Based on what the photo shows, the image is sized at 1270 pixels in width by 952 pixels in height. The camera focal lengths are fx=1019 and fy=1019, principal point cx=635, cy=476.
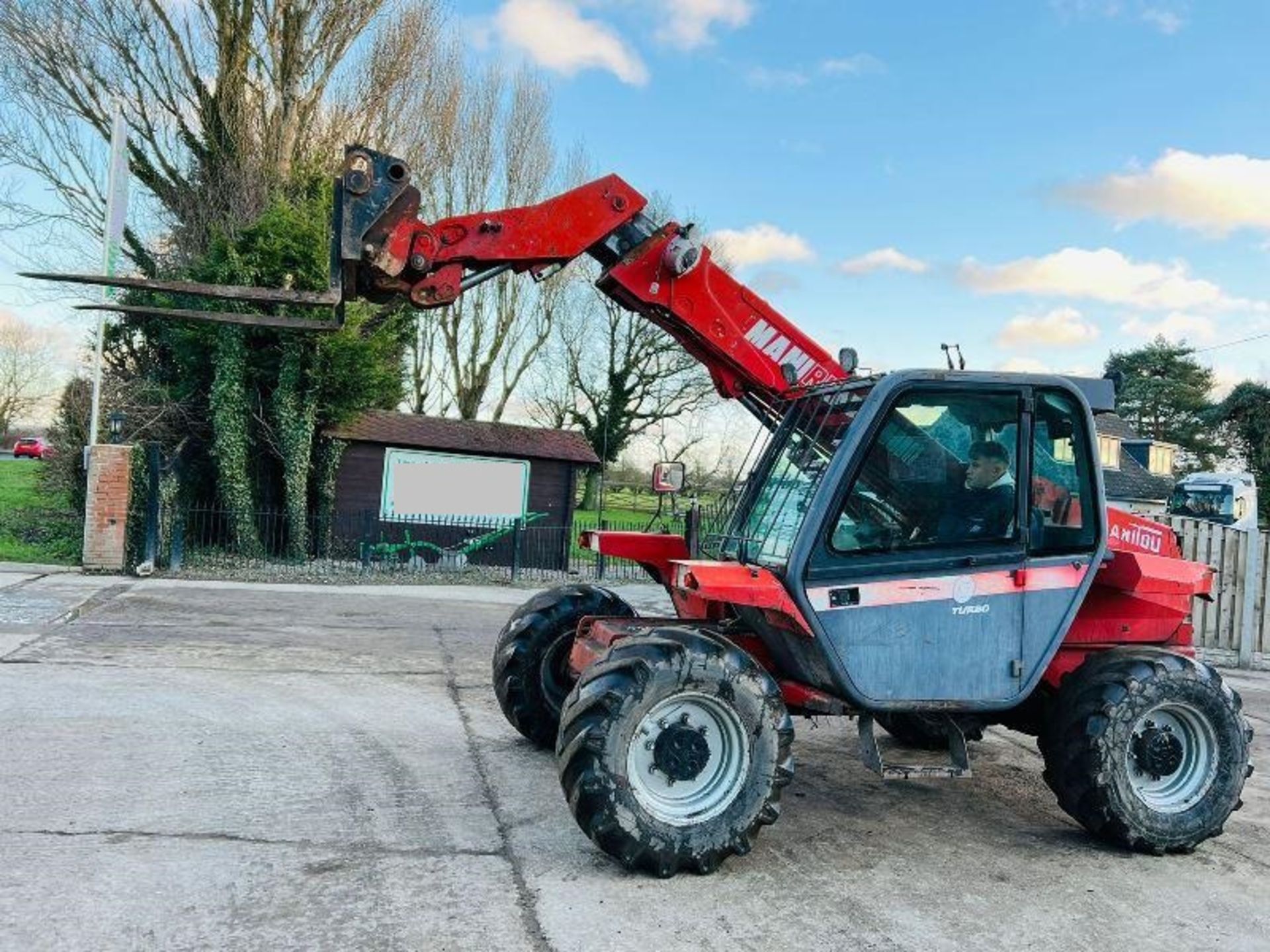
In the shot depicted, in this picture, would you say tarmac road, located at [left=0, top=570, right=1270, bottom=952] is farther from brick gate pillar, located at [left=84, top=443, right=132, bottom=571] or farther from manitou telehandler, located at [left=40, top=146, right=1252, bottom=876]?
brick gate pillar, located at [left=84, top=443, right=132, bottom=571]

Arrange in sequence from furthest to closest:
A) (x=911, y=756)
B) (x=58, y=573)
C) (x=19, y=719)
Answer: (x=58, y=573)
(x=911, y=756)
(x=19, y=719)

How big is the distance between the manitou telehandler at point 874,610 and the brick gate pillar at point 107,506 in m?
10.7

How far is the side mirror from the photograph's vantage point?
19.2 feet

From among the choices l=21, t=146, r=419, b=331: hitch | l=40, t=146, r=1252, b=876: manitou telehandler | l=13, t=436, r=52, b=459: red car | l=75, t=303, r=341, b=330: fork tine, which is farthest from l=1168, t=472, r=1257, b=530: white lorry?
l=13, t=436, r=52, b=459: red car

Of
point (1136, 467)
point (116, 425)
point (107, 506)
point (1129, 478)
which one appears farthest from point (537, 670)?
point (1136, 467)

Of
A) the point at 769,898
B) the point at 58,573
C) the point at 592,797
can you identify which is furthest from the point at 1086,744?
the point at 58,573

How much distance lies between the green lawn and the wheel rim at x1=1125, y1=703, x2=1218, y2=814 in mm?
14399

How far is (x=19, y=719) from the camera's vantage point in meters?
6.07

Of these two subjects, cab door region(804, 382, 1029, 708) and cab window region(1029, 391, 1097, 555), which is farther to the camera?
cab window region(1029, 391, 1097, 555)

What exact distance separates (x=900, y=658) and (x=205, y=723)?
424cm

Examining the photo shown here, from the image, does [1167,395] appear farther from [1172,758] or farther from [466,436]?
[1172,758]

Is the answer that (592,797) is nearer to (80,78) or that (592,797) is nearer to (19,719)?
(19,719)

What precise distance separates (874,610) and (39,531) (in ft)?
56.5

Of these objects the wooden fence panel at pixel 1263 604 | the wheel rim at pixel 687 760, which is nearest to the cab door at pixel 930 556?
the wheel rim at pixel 687 760
